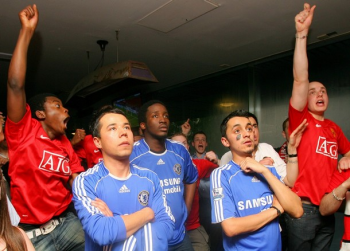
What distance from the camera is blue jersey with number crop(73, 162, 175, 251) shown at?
5.11ft

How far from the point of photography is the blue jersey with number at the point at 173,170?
256 centimetres

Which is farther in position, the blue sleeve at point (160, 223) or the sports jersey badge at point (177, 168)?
the sports jersey badge at point (177, 168)

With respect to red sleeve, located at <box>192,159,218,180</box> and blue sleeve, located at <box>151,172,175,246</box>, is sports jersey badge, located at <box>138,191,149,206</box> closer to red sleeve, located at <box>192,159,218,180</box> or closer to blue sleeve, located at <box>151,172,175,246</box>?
blue sleeve, located at <box>151,172,175,246</box>

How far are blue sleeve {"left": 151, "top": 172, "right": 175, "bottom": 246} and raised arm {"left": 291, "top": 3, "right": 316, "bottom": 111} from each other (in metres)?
1.27

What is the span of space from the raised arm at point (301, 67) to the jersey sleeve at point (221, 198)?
0.86 metres

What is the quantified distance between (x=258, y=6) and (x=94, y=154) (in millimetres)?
2658

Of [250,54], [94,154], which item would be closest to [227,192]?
[94,154]

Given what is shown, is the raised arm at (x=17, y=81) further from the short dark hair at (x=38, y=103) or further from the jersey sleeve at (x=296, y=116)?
the jersey sleeve at (x=296, y=116)

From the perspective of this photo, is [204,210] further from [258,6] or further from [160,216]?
[258,6]

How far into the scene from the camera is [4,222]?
4.72ft

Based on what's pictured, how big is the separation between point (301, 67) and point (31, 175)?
209 cm

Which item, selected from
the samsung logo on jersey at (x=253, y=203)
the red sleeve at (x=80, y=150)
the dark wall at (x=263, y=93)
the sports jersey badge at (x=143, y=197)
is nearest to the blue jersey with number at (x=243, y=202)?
the samsung logo on jersey at (x=253, y=203)

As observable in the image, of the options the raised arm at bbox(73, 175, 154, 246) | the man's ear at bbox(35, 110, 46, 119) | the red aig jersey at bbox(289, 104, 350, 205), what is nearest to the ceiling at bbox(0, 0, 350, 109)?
the man's ear at bbox(35, 110, 46, 119)

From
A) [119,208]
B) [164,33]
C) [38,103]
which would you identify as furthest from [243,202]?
[164,33]
